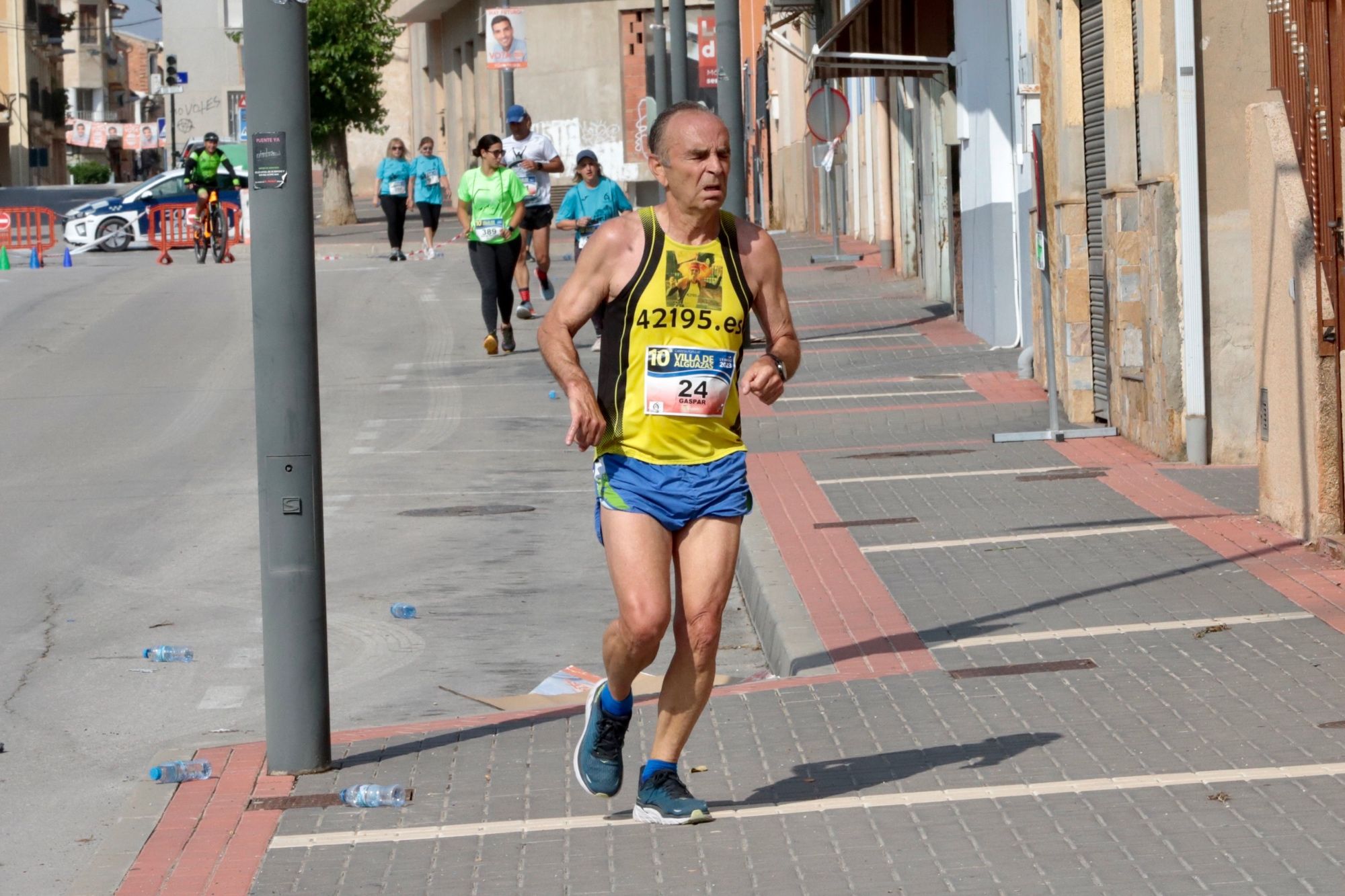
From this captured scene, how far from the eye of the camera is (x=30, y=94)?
94875 mm

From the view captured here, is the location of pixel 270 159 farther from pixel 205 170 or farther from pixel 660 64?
pixel 660 64

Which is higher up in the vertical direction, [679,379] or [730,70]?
[730,70]

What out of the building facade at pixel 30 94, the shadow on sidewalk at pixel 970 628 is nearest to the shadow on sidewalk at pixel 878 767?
the shadow on sidewalk at pixel 970 628

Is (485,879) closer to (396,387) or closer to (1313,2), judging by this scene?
(1313,2)

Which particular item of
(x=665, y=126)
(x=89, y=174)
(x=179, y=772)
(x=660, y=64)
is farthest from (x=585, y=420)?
(x=89, y=174)

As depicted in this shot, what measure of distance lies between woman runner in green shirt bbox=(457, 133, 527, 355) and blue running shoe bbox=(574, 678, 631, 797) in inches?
518

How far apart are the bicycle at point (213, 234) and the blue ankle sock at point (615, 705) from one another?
26518mm

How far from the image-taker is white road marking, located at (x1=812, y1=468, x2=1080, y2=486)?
12.2m

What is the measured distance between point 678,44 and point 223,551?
11.5 meters

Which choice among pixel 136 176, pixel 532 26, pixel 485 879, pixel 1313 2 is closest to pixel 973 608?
pixel 1313 2

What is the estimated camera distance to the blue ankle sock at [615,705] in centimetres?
568

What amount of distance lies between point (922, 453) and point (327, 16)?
38.3 metres

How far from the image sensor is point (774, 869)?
5.20m

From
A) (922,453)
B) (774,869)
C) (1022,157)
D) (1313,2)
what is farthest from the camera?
(1022,157)
